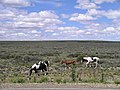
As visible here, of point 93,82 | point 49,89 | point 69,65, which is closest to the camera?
point 49,89

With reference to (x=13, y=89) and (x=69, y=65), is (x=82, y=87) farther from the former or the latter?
(x=69, y=65)

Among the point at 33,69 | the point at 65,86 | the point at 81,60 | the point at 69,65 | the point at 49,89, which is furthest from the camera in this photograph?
the point at 81,60

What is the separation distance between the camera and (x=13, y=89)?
18.0 meters

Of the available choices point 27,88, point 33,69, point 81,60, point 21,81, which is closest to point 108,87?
point 27,88

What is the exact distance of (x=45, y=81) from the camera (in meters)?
22.7

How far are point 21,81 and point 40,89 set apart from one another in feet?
13.7

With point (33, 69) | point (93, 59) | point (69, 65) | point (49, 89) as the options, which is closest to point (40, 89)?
point (49, 89)

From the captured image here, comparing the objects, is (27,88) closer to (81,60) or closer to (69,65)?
(69,65)

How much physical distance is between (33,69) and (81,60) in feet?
47.5

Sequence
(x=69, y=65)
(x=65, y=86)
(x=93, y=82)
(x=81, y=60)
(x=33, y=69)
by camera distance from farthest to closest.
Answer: (x=81, y=60), (x=69, y=65), (x=33, y=69), (x=93, y=82), (x=65, y=86)

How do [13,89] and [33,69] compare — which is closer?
[13,89]

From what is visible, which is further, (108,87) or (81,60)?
(81,60)

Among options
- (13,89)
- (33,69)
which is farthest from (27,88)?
(33,69)

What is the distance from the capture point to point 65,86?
63.2 ft
